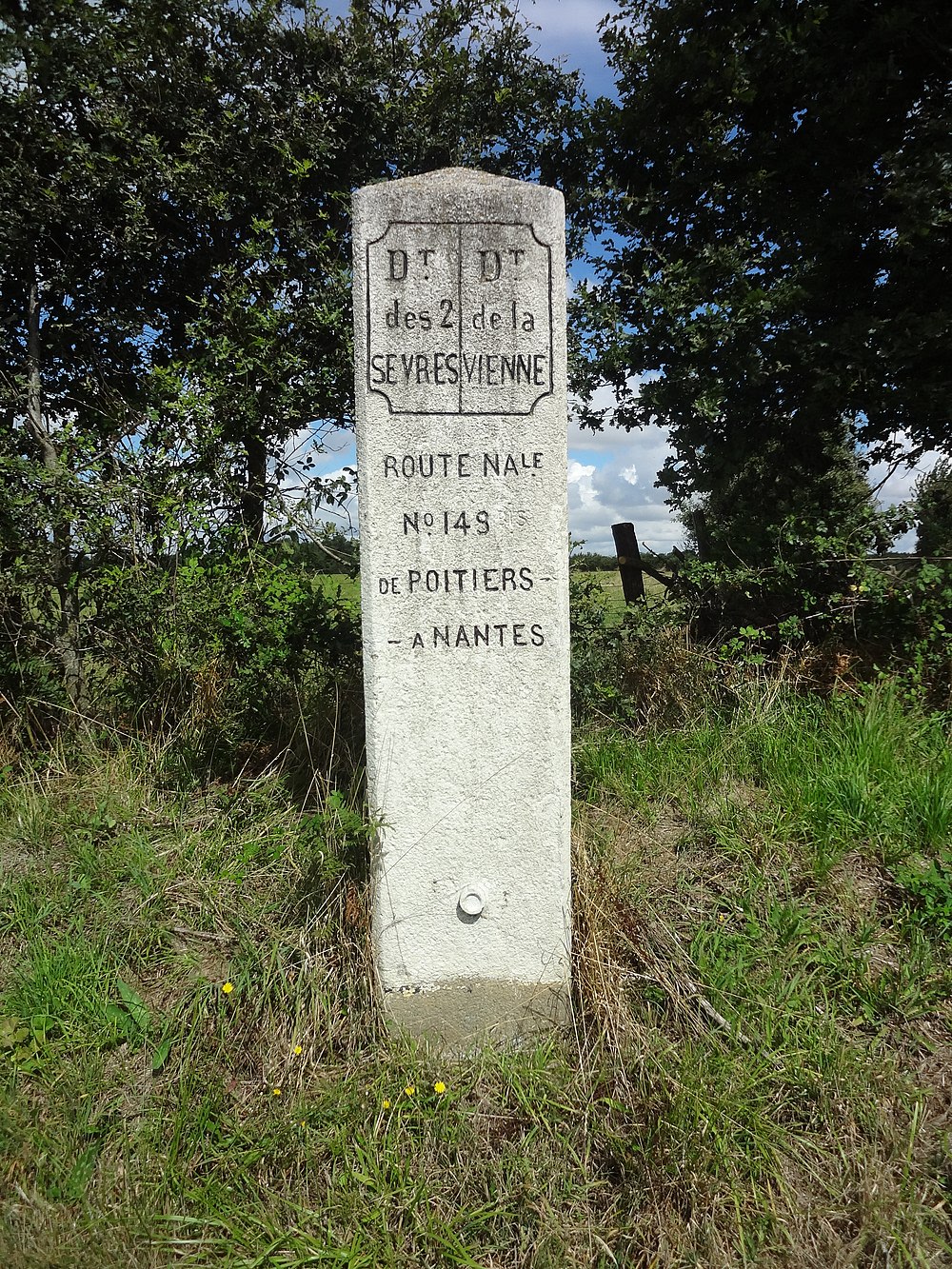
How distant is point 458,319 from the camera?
7.54ft

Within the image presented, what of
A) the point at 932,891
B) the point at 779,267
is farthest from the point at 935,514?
the point at 932,891

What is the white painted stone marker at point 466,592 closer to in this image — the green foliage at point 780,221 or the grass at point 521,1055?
the grass at point 521,1055

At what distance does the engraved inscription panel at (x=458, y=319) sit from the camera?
229 cm

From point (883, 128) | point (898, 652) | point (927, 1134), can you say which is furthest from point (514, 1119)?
point (883, 128)

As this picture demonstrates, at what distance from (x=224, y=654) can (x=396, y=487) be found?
1911 millimetres

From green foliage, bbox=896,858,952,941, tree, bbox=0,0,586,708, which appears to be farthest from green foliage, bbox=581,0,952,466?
green foliage, bbox=896,858,952,941

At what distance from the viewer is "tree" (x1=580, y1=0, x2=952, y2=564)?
12.3 ft

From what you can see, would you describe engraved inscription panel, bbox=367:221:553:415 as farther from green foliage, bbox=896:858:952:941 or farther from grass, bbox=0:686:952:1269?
green foliage, bbox=896:858:952:941

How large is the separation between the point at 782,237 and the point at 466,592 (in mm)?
3176

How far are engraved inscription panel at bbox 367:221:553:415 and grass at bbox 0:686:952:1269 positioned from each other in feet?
4.49

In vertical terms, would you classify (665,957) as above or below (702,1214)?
above

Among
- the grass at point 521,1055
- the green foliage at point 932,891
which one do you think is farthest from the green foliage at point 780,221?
the green foliage at point 932,891

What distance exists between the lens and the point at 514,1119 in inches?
82.3

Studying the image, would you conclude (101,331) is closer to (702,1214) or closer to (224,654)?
(224,654)
